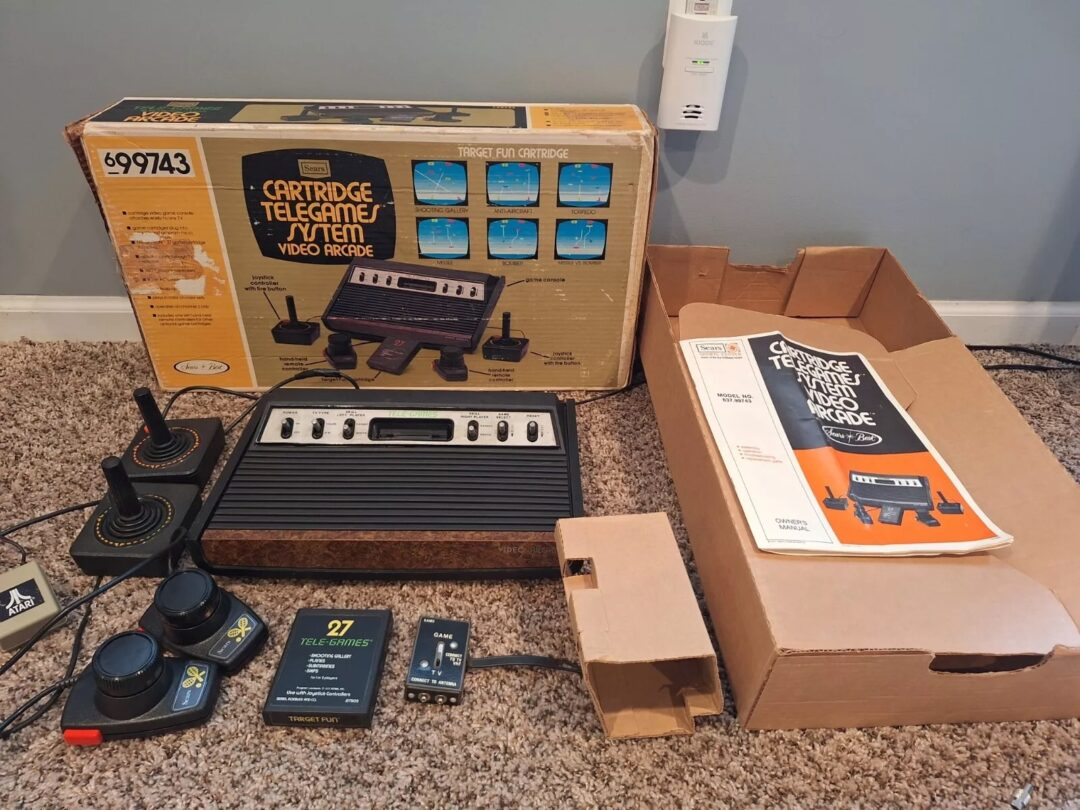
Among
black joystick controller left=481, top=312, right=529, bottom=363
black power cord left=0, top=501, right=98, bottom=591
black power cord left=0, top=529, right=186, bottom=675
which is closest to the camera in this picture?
black power cord left=0, top=529, right=186, bottom=675

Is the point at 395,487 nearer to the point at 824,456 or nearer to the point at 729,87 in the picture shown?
the point at 824,456

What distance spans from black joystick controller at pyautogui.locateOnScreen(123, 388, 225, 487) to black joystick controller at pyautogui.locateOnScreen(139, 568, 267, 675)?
183 mm

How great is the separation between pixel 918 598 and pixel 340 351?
75 centimetres

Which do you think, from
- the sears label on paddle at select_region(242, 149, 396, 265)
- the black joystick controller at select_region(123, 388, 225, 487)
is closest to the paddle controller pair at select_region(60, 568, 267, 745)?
the black joystick controller at select_region(123, 388, 225, 487)

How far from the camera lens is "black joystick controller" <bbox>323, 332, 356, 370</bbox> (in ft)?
3.27

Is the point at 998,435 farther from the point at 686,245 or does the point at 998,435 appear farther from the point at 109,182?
the point at 109,182

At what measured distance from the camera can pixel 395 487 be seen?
805mm

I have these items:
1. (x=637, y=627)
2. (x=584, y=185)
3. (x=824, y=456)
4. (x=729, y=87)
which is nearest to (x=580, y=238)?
(x=584, y=185)

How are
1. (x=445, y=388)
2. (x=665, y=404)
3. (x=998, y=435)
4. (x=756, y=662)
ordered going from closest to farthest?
(x=756, y=662)
(x=998, y=435)
(x=665, y=404)
(x=445, y=388)

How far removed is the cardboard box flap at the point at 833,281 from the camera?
3.59ft

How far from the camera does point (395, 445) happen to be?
2.82 feet

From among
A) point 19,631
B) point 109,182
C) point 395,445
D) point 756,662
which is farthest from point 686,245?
point 19,631

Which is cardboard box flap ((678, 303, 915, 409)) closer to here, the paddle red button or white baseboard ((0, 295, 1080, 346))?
white baseboard ((0, 295, 1080, 346))

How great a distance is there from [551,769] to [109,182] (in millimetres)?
808
